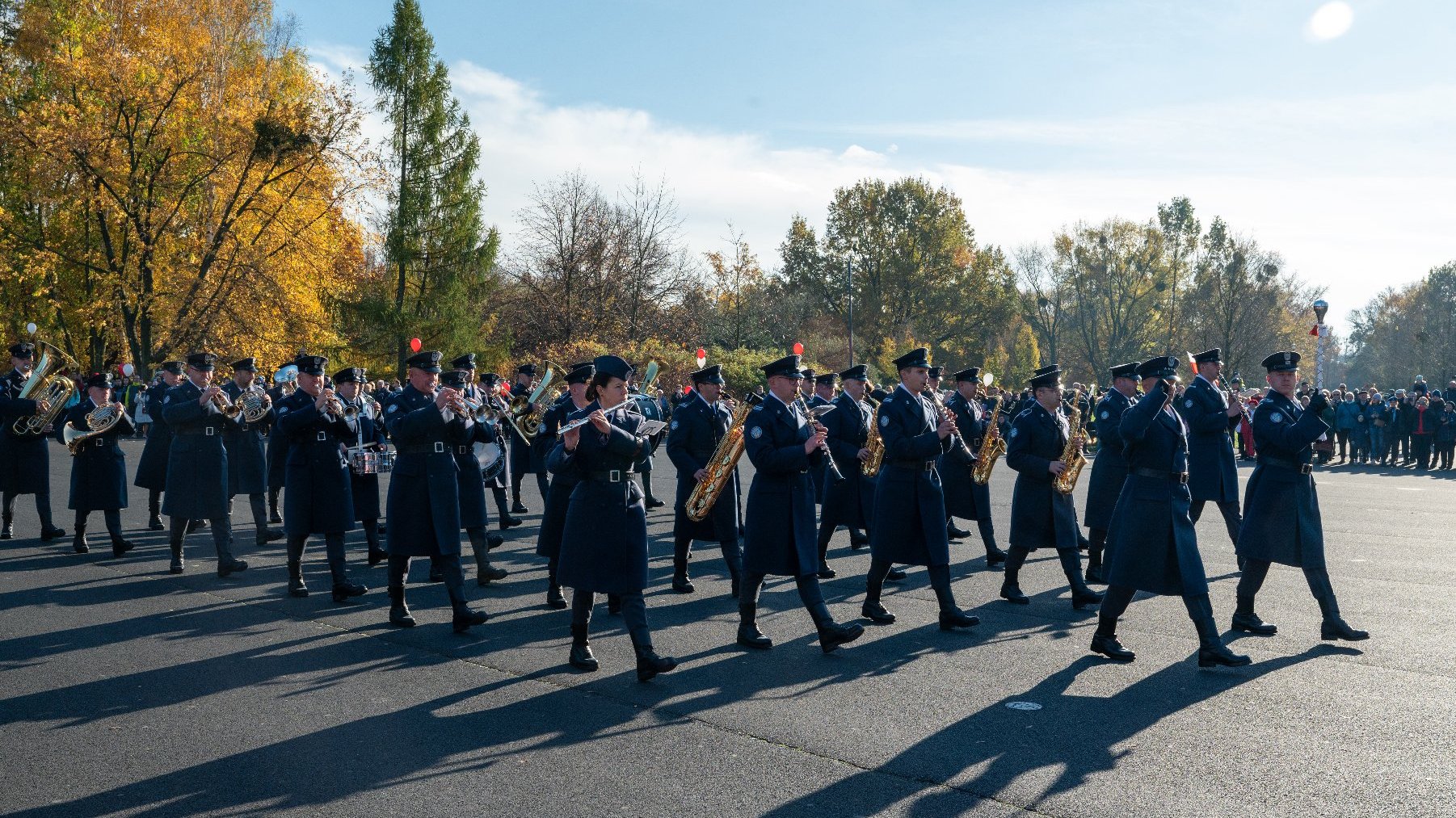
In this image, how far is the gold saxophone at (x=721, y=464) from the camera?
7746mm

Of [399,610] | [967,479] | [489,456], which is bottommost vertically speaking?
[399,610]

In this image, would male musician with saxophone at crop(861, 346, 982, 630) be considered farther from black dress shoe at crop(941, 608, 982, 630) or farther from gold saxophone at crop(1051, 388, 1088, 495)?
gold saxophone at crop(1051, 388, 1088, 495)

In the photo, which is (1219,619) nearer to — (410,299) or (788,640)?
(788,640)

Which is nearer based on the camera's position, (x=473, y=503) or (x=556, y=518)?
(x=556, y=518)

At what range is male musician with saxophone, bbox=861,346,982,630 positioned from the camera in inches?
309

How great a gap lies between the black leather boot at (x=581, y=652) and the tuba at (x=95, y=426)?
7226 millimetres

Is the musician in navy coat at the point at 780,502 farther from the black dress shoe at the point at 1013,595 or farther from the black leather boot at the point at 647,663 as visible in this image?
the black dress shoe at the point at 1013,595

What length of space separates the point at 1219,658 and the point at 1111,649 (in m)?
0.63

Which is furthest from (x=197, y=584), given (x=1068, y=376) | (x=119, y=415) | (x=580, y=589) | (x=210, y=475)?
(x=1068, y=376)

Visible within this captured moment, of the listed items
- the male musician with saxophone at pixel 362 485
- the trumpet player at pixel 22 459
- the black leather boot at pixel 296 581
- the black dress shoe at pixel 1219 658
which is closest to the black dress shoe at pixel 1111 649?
the black dress shoe at pixel 1219 658

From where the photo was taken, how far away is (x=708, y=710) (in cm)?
599

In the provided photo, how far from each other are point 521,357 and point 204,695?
37.0 meters

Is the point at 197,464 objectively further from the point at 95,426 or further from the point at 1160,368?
the point at 1160,368

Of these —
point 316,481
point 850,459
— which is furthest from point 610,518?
point 850,459
